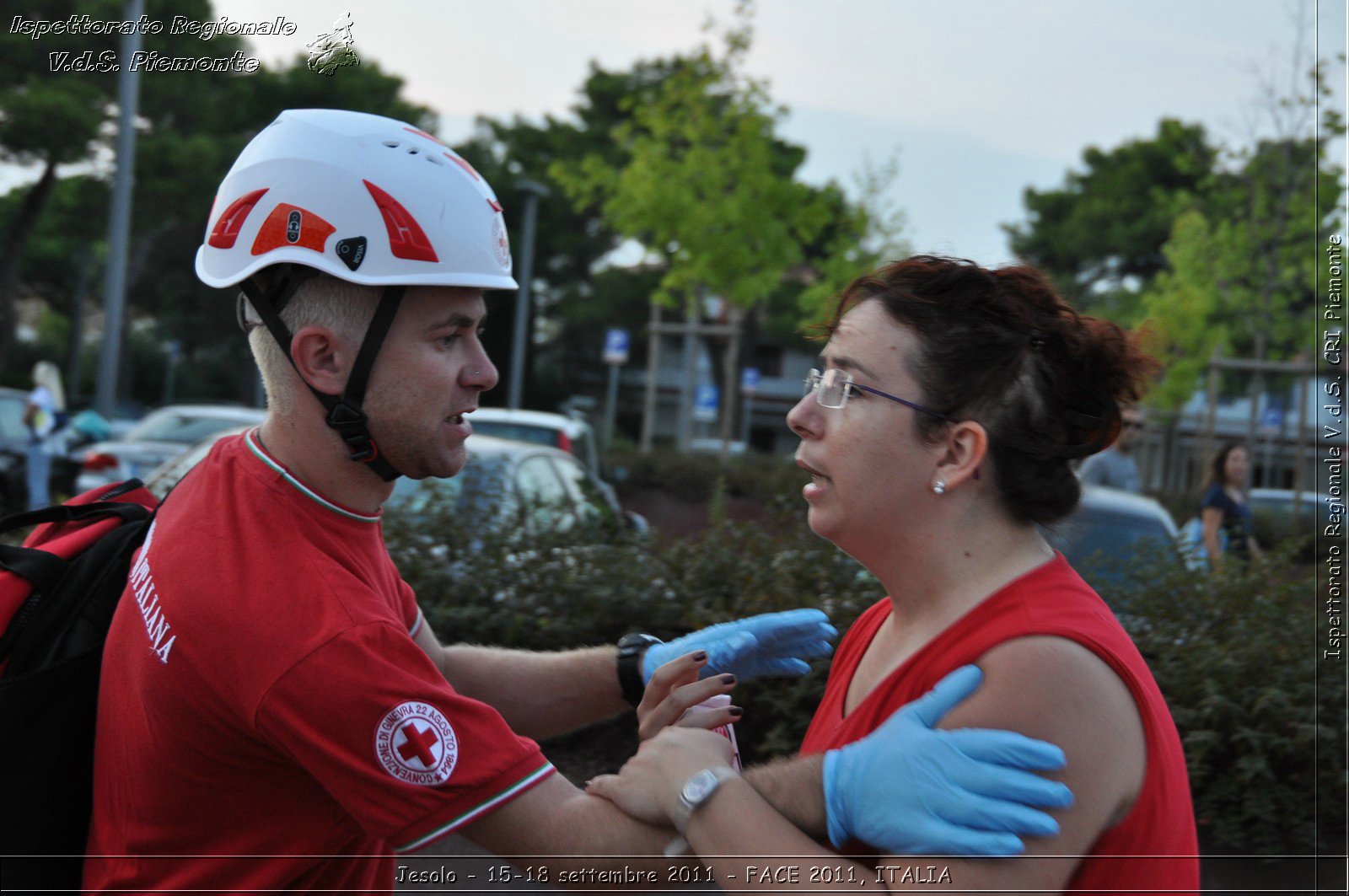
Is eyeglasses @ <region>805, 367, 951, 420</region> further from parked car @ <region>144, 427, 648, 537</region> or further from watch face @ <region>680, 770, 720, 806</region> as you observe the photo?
parked car @ <region>144, 427, 648, 537</region>

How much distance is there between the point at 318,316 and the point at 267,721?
781mm

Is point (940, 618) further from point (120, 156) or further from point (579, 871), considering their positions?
point (120, 156)

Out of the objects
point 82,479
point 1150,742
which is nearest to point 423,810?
point 1150,742

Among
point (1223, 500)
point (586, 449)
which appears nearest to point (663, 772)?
point (1223, 500)

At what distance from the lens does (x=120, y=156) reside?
518 inches

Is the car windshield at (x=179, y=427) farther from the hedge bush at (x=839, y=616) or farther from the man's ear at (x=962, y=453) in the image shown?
the man's ear at (x=962, y=453)

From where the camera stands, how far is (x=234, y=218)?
7.33ft

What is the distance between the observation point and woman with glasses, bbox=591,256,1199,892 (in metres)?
1.66

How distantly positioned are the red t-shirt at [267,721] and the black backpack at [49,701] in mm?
39

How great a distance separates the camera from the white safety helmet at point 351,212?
2.17 meters

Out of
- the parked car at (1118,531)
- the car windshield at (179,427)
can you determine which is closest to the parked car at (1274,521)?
the parked car at (1118,531)

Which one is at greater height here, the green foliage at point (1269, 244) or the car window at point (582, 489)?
the green foliage at point (1269, 244)

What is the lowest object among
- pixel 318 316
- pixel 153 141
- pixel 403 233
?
pixel 318 316

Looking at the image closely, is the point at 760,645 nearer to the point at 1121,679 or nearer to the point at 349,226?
the point at 1121,679
